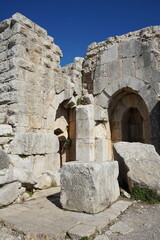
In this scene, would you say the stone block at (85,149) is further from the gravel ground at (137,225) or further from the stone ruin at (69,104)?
the gravel ground at (137,225)

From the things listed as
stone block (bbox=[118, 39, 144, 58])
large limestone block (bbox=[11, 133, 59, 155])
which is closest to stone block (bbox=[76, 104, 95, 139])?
large limestone block (bbox=[11, 133, 59, 155])

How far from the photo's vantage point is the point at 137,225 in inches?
112

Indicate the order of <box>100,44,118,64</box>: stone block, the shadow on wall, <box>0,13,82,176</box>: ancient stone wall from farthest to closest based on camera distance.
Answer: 1. <box>100,44,118,64</box>: stone block
2. the shadow on wall
3. <box>0,13,82,176</box>: ancient stone wall

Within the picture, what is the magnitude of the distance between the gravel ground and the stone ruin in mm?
450

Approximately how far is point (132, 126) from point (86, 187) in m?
5.28

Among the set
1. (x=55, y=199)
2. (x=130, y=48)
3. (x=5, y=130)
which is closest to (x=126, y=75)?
(x=130, y=48)

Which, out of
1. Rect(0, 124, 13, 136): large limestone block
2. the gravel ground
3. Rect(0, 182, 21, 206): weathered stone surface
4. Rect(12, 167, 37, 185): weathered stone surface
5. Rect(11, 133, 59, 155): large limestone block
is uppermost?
Rect(0, 124, 13, 136): large limestone block

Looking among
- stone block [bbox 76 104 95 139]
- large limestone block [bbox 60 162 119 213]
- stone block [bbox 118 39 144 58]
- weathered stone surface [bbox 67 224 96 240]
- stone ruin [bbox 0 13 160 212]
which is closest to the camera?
weathered stone surface [bbox 67 224 96 240]

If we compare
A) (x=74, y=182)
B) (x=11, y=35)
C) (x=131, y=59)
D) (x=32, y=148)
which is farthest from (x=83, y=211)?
(x=131, y=59)

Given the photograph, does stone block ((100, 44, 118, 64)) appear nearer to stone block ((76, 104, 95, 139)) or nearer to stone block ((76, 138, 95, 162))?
stone block ((76, 104, 95, 139))

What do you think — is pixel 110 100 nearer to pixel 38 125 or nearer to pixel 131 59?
pixel 131 59

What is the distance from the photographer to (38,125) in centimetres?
602

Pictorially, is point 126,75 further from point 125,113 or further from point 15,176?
point 15,176

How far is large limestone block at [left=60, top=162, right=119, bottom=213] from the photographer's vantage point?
3217 mm
